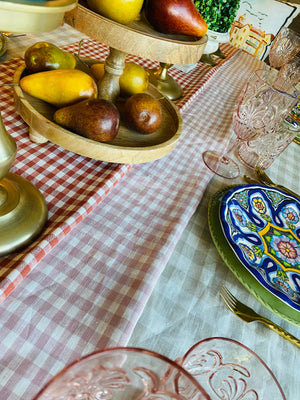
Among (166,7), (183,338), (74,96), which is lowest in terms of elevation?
(183,338)

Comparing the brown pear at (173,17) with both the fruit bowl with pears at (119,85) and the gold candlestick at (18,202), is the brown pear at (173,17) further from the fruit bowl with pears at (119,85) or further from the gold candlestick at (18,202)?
the gold candlestick at (18,202)

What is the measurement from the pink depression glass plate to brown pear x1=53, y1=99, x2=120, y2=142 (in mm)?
264

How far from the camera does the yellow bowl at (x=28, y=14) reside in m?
0.17

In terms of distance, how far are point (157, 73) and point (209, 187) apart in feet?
1.18

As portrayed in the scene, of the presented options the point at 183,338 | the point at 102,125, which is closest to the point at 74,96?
the point at 102,125

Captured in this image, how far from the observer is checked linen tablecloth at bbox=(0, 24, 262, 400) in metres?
0.29

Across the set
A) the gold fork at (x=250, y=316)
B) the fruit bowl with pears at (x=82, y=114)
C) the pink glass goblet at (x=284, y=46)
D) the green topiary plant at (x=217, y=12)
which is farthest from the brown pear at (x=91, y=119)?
the pink glass goblet at (x=284, y=46)

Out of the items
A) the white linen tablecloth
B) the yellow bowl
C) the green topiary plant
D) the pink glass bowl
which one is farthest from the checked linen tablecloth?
the green topiary plant

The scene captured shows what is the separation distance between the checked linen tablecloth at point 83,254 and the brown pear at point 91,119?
0.07 metres

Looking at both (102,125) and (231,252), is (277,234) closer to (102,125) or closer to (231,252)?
(231,252)

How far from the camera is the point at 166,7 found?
1.35 ft

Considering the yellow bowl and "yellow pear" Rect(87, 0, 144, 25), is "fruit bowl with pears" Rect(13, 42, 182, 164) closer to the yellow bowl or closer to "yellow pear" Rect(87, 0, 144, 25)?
"yellow pear" Rect(87, 0, 144, 25)

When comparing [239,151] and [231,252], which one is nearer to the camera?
[231,252]

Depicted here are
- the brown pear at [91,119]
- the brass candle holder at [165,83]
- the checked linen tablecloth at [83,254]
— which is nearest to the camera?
the checked linen tablecloth at [83,254]
